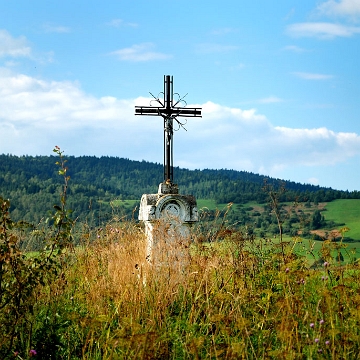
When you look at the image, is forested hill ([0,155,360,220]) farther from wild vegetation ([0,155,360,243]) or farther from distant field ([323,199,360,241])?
distant field ([323,199,360,241])

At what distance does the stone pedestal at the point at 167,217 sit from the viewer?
7836 mm

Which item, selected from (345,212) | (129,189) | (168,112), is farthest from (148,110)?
(129,189)

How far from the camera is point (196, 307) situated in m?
6.50

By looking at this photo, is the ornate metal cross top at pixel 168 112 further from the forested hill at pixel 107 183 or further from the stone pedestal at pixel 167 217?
the forested hill at pixel 107 183

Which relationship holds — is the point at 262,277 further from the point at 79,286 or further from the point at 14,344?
the point at 14,344

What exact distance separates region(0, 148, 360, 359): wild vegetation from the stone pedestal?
26cm

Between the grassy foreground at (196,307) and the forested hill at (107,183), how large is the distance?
37420 millimetres

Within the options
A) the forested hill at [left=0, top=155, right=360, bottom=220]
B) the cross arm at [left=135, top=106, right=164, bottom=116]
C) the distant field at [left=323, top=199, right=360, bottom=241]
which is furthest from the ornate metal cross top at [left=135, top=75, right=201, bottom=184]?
the distant field at [left=323, top=199, right=360, bottom=241]

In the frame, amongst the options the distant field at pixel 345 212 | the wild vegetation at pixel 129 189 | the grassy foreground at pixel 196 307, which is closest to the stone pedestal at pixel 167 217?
the grassy foreground at pixel 196 307

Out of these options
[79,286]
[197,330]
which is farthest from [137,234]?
[197,330]

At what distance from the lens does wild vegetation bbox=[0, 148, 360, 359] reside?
4.94 metres

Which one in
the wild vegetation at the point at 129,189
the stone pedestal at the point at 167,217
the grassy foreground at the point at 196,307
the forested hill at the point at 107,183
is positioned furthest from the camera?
the forested hill at the point at 107,183

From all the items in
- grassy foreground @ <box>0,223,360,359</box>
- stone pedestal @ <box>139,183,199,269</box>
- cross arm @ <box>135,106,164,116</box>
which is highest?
cross arm @ <box>135,106,164,116</box>

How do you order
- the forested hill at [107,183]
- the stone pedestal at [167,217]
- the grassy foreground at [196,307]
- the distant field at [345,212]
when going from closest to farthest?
the grassy foreground at [196,307]
the stone pedestal at [167,217]
the distant field at [345,212]
the forested hill at [107,183]
